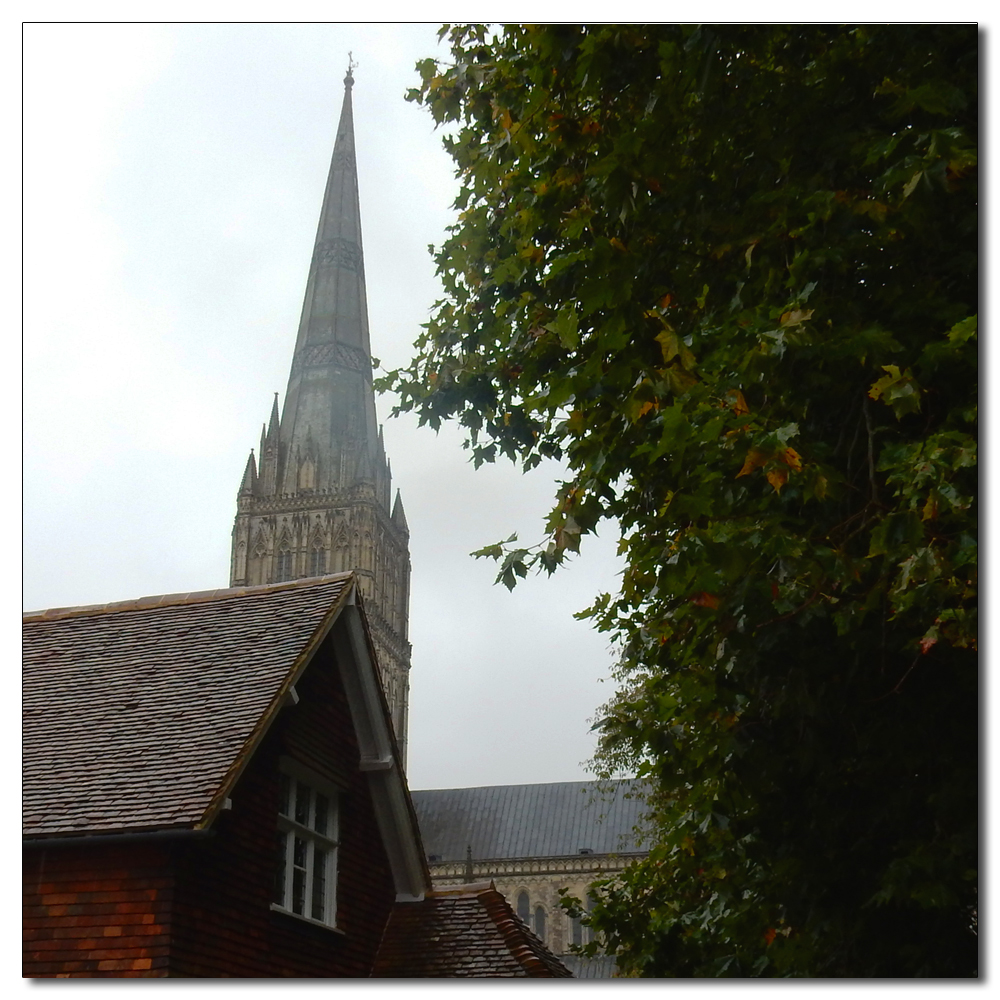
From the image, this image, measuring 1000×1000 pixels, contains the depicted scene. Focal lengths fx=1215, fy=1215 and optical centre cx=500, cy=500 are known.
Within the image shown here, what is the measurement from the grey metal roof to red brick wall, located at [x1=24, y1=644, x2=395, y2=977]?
119cm

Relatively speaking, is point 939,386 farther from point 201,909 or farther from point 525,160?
point 201,909

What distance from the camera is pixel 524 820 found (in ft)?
42.5

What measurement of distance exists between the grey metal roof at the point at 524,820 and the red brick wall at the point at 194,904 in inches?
46.7

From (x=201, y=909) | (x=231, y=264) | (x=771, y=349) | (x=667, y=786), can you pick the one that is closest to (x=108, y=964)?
(x=201, y=909)

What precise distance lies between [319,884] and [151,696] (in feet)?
5.91

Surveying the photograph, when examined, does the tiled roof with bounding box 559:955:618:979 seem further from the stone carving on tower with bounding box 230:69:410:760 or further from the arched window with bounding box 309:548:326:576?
the arched window with bounding box 309:548:326:576

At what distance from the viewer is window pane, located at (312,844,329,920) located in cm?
830

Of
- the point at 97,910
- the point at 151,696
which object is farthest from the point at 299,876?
the point at 97,910

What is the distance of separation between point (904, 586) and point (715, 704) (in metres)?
1.32

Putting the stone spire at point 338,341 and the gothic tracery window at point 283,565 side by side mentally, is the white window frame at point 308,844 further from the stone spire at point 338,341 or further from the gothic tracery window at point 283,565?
the stone spire at point 338,341

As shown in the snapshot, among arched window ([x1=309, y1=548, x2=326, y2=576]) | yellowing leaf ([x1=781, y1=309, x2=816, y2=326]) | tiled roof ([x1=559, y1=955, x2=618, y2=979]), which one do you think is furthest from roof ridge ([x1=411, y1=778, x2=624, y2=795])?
yellowing leaf ([x1=781, y1=309, x2=816, y2=326])

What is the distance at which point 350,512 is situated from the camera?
865 centimetres

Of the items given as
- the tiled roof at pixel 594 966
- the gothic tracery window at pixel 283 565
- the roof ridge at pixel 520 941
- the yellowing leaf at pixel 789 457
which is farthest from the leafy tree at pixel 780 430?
the gothic tracery window at pixel 283 565

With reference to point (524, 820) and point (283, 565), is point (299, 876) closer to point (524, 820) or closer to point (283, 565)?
point (283, 565)
